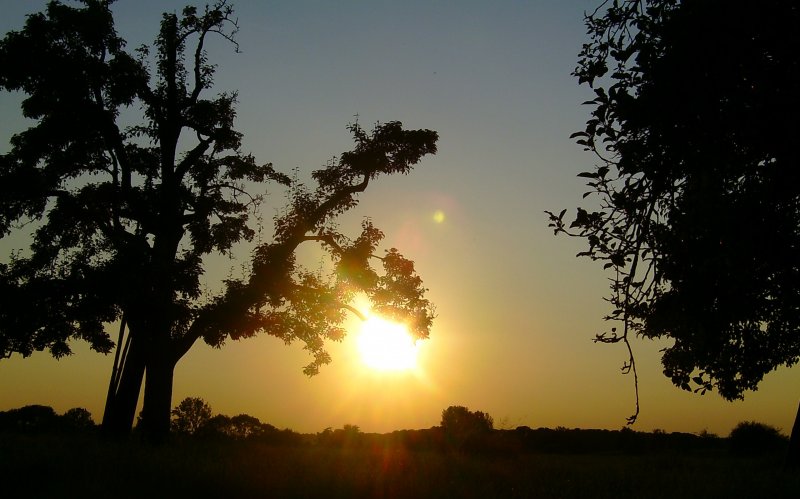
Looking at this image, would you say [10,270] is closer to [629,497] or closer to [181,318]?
[181,318]

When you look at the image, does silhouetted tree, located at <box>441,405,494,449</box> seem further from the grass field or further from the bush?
the bush

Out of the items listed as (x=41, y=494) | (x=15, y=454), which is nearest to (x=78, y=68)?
(x=15, y=454)

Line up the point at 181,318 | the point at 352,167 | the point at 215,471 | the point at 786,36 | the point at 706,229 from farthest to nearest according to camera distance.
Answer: the point at 352,167 → the point at 181,318 → the point at 215,471 → the point at 706,229 → the point at 786,36

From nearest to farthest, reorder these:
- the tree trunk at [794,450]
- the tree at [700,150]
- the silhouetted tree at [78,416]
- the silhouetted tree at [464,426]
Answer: the tree at [700,150] < the tree trunk at [794,450] < the silhouetted tree at [464,426] < the silhouetted tree at [78,416]

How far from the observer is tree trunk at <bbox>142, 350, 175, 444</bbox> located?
20141 millimetres

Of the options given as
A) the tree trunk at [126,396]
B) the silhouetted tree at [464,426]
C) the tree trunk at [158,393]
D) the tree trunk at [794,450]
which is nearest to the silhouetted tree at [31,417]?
the tree trunk at [126,396]

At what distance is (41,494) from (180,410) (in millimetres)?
27700

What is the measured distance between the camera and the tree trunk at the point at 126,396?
67.7ft

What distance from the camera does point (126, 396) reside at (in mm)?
20922

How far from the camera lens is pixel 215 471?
43.6ft

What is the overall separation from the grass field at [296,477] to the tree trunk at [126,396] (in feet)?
9.80

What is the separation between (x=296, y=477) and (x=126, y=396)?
32.5 feet

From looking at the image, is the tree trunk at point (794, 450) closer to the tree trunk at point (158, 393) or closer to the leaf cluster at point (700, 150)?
the leaf cluster at point (700, 150)

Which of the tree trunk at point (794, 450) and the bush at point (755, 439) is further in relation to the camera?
the bush at point (755, 439)
